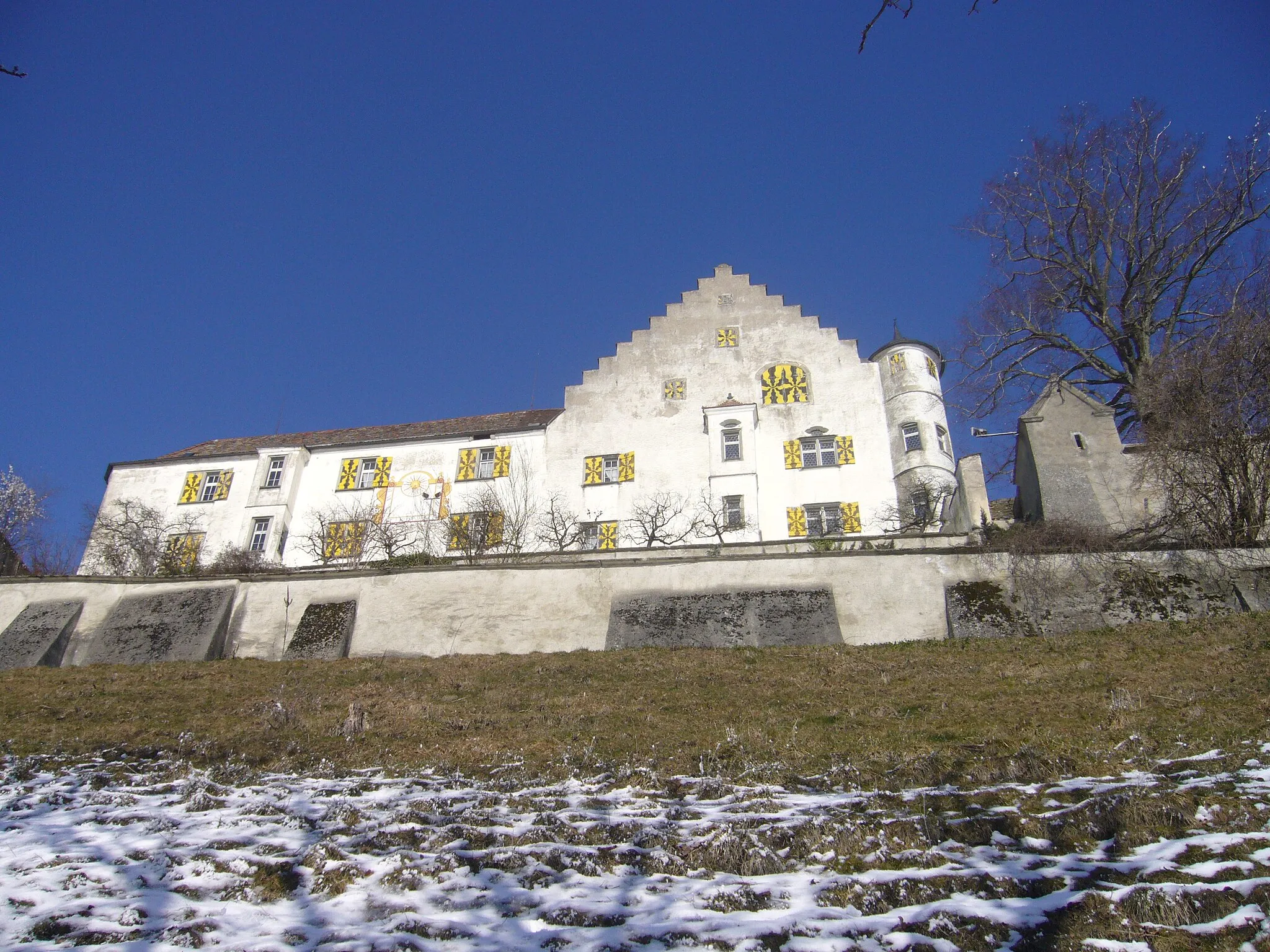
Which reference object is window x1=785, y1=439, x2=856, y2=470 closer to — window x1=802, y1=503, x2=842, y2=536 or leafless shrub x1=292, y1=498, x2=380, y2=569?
window x1=802, y1=503, x2=842, y2=536

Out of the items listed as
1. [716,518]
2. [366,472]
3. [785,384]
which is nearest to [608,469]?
[716,518]

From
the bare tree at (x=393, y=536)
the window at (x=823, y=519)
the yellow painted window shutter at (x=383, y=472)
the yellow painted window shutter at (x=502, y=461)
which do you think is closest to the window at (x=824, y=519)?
the window at (x=823, y=519)

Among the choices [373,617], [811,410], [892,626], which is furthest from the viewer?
[811,410]

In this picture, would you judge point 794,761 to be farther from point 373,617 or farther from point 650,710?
point 373,617

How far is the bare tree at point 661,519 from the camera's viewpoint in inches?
1289

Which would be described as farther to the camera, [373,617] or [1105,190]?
[1105,190]

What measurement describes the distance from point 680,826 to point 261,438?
37.9 meters

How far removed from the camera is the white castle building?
33844 millimetres

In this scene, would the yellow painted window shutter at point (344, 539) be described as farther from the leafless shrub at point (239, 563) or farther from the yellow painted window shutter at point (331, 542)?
the leafless shrub at point (239, 563)

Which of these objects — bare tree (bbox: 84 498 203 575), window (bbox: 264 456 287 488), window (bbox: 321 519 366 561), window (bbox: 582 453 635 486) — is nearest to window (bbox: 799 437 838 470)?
window (bbox: 582 453 635 486)

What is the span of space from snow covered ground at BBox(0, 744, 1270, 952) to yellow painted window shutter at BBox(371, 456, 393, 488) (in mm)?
27748

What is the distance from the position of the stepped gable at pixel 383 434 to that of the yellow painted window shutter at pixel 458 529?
4.68 metres

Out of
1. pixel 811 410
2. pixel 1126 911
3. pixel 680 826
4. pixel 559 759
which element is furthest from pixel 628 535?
pixel 1126 911

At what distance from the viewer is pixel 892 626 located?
20.2 metres
